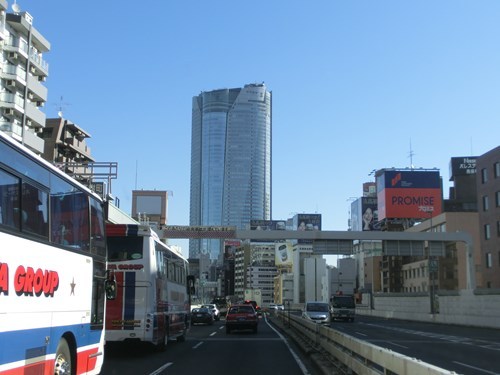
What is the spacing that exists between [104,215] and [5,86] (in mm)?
62314

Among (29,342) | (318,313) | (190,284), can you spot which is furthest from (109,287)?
(318,313)

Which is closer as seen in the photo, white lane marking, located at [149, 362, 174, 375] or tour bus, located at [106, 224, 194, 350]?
white lane marking, located at [149, 362, 174, 375]

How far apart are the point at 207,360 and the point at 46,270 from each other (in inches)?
382

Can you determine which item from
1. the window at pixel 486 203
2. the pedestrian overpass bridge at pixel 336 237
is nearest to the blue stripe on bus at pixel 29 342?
the pedestrian overpass bridge at pixel 336 237

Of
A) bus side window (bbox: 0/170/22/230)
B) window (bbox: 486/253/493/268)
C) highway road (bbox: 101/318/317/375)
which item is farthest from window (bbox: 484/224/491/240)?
bus side window (bbox: 0/170/22/230)

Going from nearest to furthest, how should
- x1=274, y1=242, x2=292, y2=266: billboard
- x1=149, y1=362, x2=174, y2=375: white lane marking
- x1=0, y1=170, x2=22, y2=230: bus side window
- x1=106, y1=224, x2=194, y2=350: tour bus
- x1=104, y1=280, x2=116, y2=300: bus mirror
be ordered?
x1=0, y1=170, x2=22, y2=230: bus side window → x1=104, y1=280, x2=116, y2=300: bus mirror → x1=149, y1=362, x2=174, y2=375: white lane marking → x1=106, y1=224, x2=194, y2=350: tour bus → x1=274, y1=242, x2=292, y2=266: billboard

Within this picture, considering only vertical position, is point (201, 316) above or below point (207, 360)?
below

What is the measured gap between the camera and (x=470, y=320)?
43.9 metres

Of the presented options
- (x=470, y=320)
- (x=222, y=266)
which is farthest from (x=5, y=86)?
(x=222, y=266)

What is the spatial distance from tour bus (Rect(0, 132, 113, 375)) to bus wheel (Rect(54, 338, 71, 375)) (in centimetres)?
1

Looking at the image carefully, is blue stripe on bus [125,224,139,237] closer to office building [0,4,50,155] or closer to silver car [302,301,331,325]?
silver car [302,301,331,325]

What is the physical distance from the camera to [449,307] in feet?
161

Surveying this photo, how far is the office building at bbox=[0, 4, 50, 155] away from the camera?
63500mm

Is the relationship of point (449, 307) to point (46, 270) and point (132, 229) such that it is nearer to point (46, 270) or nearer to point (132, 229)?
point (132, 229)
